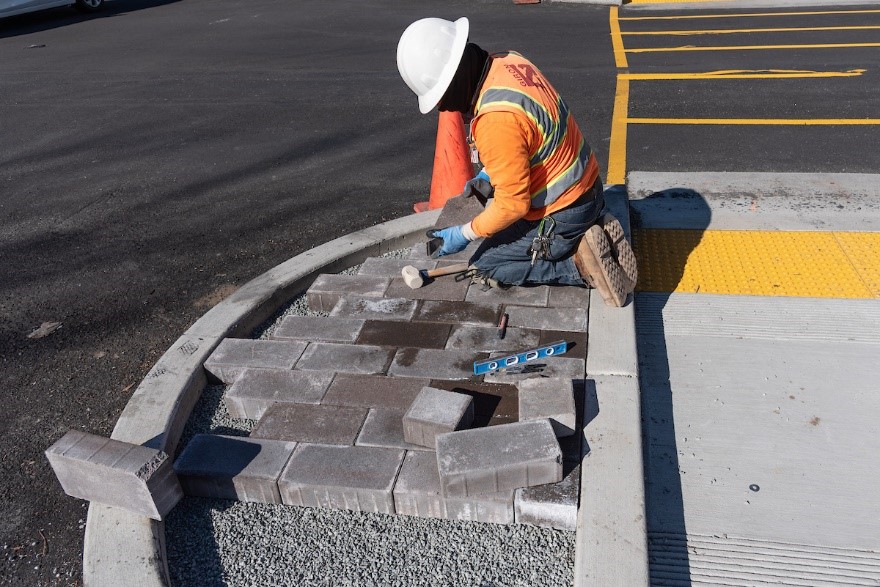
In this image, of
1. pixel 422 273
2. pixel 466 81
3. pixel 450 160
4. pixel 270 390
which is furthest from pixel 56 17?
pixel 270 390

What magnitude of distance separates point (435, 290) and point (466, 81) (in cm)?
119

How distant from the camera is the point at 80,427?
3.52 m

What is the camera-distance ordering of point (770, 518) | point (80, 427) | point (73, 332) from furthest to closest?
point (73, 332) → point (80, 427) → point (770, 518)

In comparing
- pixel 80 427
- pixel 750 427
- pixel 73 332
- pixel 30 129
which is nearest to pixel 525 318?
pixel 750 427

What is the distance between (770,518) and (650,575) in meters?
0.53

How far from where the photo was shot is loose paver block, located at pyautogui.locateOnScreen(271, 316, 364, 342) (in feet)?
12.4

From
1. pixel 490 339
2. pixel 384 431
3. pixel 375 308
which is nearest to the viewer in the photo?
pixel 384 431

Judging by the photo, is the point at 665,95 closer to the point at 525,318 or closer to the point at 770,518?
the point at 525,318

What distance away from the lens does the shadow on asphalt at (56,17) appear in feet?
48.8

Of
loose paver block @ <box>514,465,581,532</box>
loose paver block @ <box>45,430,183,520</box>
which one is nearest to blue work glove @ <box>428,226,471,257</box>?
loose paver block @ <box>514,465,581,532</box>

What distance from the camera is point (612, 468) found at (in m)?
2.80

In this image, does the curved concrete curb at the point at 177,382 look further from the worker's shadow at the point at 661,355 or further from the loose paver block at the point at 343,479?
the worker's shadow at the point at 661,355

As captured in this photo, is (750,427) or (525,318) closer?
(750,427)

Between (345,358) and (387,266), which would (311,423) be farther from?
(387,266)
